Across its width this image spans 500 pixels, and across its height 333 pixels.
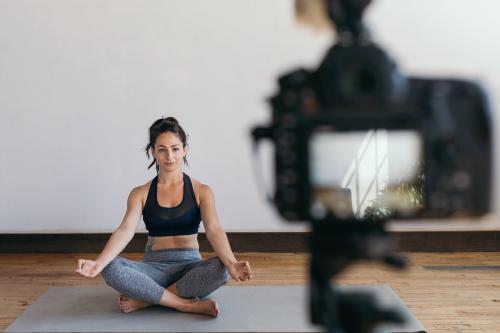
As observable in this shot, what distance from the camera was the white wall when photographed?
3.40m

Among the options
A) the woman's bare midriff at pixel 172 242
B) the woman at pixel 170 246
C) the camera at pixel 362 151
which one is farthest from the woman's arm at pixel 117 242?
the camera at pixel 362 151

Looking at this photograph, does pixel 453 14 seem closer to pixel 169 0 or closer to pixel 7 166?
pixel 169 0

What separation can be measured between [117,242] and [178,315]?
1.18 ft

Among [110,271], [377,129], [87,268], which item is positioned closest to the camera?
[377,129]

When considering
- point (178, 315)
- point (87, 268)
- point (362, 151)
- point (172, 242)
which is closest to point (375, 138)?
point (362, 151)

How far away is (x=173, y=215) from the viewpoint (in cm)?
239

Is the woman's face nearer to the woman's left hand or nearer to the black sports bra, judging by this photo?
the black sports bra

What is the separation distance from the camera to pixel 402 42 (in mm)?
3373

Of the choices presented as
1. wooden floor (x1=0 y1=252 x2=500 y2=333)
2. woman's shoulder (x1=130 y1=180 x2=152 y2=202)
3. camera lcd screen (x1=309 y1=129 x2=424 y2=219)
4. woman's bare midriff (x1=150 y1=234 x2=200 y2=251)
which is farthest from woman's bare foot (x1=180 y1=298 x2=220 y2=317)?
camera lcd screen (x1=309 y1=129 x2=424 y2=219)

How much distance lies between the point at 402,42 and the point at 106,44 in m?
1.69

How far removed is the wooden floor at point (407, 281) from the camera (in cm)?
232

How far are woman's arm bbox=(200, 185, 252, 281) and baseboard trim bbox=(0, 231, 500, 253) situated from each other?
1.14m

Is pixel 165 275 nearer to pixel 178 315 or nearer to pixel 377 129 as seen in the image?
pixel 178 315

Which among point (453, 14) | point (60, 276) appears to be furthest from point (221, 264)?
point (453, 14)
